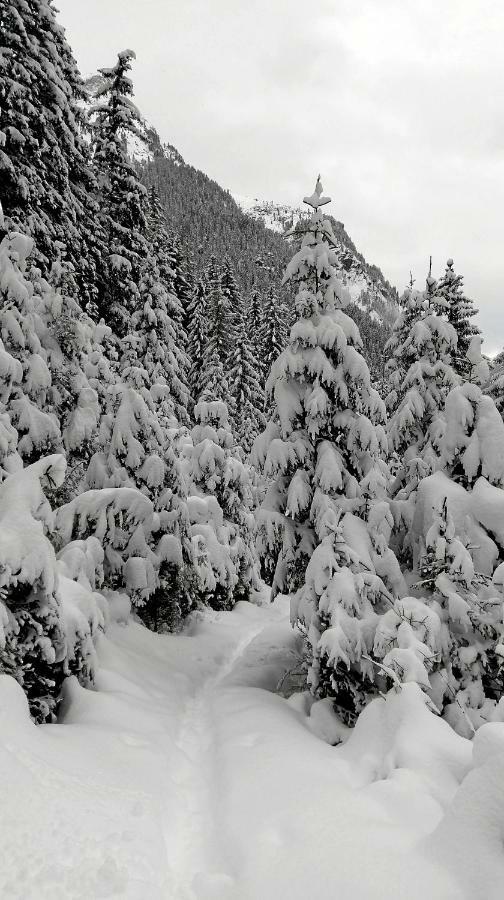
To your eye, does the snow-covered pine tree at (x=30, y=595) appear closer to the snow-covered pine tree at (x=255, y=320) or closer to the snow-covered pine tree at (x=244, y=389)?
the snow-covered pine tree at (x=244, y=389)

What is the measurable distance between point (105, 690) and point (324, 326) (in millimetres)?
7641

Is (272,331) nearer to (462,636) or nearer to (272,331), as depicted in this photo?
(272,331)

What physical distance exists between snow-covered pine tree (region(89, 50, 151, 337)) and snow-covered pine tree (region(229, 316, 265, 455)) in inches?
575

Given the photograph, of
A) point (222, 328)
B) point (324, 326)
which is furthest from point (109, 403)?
point (222, 328)

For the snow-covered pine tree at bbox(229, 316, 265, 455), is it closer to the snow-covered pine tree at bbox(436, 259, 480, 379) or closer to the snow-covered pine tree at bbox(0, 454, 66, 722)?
the snow-covered pine tree at bbox(436, 259, 480, 379)

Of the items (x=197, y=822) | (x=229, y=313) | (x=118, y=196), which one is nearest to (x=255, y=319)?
(x=229, y=313)

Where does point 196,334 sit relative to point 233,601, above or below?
above

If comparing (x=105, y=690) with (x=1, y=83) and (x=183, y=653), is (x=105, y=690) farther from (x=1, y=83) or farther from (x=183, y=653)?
(x=1, y=83)

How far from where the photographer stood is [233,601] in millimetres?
19562

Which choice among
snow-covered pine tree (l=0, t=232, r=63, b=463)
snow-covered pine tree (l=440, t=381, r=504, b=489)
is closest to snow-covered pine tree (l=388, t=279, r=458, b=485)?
snow-covered pine tree (l=440, t=381, r=504, b=489)

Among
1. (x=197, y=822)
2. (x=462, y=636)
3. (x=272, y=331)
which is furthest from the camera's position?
(x=272, y=331)

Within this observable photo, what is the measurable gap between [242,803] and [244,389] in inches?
1248

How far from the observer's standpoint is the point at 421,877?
3.80m

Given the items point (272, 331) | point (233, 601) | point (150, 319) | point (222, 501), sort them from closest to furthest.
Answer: point (222, 501), point (233, 601), point (150, 319), point (272, 331)
